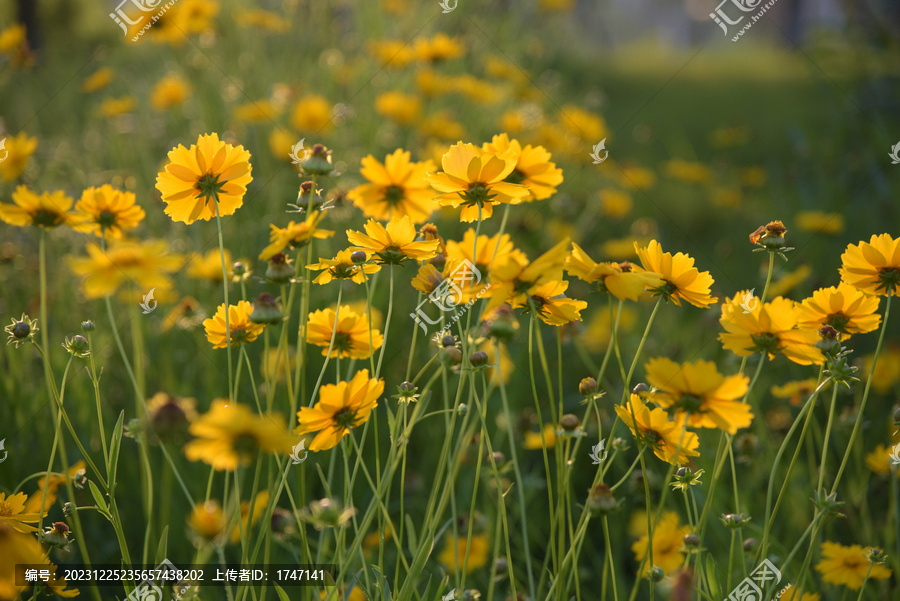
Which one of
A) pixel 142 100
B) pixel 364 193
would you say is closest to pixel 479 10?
pixel 142 100

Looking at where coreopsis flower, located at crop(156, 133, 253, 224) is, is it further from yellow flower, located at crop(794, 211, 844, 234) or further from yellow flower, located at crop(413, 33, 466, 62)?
yellow flower, located at crop(794, 211, 844, 234)

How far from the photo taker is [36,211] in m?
0.74

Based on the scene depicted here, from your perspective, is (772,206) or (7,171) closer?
(7,171)

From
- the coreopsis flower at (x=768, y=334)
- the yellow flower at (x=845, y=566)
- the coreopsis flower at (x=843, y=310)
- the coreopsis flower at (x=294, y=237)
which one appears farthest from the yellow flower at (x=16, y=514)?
the yellow flower at (x=845, y=566)

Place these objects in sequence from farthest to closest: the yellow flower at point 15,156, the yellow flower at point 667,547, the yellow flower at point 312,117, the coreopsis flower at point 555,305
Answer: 1. the yellow flower at point 312,117
2. the yellow flower at point 15,156
3. the yellow flower at point 667,547
4. the coreopsis flower at point 555,305

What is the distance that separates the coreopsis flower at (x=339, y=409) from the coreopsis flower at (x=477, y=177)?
0.20m

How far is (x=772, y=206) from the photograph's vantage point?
8.55 ft

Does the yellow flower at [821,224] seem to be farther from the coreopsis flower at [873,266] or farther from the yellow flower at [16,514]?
the yellow flower at [16,514]

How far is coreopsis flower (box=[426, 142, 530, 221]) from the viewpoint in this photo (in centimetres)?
64

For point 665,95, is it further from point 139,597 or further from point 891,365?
point 139,597

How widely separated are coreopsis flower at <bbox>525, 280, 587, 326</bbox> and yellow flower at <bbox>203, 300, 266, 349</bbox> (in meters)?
0.29

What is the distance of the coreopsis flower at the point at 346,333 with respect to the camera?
0.69 meters

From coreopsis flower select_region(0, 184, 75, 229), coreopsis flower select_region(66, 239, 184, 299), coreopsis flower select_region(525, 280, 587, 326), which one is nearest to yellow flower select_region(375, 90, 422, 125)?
coreopsis flower select_region(0, 184, 75, 229)

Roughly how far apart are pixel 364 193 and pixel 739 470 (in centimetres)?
93
